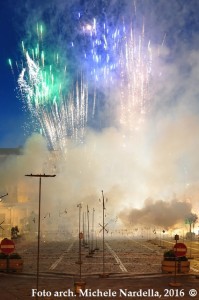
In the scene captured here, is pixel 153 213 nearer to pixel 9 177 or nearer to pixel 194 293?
pixel 9 177

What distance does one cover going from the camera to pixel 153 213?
123 m

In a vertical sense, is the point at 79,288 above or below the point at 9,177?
below

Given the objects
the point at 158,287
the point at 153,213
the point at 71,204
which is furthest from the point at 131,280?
the point at 71,204

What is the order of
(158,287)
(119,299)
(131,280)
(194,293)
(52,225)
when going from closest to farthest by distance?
(119,299)
(194,293)
(158,287)
(131,280)
(52,225)

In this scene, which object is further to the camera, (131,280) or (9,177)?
(9,177)

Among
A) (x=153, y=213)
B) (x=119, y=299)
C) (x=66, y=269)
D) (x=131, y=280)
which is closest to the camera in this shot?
(x=119, y=299)

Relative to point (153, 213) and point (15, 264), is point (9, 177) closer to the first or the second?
point (153, 213)

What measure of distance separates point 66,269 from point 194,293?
13.8 m

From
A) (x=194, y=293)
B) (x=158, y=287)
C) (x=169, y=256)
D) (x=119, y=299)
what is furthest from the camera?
(x=169, y=256)

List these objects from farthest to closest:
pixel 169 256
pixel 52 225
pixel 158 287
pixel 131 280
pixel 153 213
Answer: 1. pixel 52 225
2. pixel 153 213
3. pixel 169 256
4. pixel 131 280
5. pixel 158 287

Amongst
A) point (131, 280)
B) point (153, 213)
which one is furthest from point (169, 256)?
point (153, 213)

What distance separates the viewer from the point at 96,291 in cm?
2081

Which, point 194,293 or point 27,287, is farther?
point 27,287

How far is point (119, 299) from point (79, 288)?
7.46 feet
